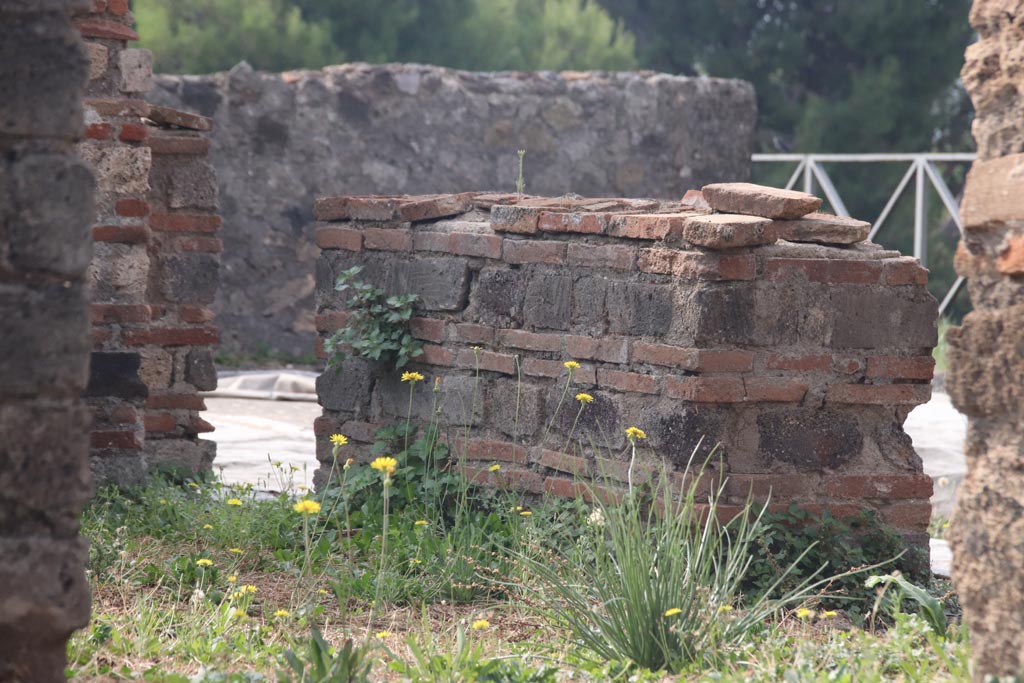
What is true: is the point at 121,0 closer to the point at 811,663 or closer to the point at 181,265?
the point at 181,265

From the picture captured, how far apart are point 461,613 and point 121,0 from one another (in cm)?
278

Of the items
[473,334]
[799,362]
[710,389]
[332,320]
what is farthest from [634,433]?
[332,320]

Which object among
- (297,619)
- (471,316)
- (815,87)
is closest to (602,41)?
(815,87)

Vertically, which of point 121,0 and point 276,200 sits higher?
point 121,0

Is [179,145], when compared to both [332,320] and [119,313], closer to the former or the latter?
[119,313]

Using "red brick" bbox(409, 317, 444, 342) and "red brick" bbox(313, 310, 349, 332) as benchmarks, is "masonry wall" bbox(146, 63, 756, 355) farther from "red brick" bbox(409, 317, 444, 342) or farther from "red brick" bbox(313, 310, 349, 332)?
"red brick" bbox(409, 317, 444, 342)

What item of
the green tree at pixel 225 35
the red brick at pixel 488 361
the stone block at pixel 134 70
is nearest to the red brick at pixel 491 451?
the red brick at pixel 488 361

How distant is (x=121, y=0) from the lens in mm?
5168

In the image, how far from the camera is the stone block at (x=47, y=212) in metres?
2.31

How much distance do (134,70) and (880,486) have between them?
3110mm

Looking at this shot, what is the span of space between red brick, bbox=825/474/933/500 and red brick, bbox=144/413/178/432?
9.52 ft

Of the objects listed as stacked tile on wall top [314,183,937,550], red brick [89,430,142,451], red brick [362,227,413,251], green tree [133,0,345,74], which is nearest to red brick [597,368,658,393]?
stacked tile on wall top [314,183,937,550]

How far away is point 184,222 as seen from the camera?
5.78 meters

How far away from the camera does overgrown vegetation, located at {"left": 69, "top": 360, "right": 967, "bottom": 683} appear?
3.07m
